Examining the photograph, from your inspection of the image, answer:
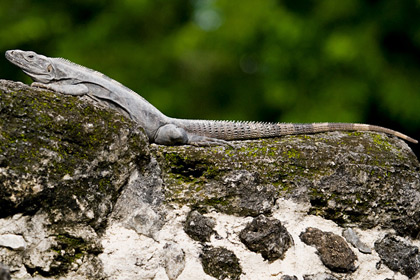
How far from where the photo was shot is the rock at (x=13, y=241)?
120 inches

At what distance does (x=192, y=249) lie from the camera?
11.5 feet

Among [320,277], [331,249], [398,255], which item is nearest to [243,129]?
[331,249]

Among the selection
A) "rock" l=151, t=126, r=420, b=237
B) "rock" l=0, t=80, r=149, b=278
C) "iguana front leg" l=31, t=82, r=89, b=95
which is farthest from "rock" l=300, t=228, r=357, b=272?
"iguana front leg" l=31, t=82, r=89, b=95

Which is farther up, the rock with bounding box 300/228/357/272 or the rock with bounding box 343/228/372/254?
the rock with bounding box 343/228/372/254

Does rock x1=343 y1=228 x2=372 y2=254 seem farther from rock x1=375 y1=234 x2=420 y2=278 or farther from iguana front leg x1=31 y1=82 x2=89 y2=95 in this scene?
iguana front leg x1=31 y1=82 x2=89 y2=95

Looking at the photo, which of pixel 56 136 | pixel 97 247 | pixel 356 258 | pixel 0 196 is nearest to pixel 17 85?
pixel 56 136

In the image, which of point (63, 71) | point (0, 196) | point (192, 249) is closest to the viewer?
point (0, 196)

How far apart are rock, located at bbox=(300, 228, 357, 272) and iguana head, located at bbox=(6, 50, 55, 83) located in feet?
6.21

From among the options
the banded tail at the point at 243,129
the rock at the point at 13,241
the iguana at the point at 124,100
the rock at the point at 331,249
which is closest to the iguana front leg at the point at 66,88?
the iguana at the point at 124,100

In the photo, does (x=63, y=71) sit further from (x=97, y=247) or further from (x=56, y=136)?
(x=97, y=247)

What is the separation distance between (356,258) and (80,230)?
1643mm

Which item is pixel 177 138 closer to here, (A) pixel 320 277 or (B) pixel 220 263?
(B) pixel 220 263

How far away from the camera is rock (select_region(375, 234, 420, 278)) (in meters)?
3.81

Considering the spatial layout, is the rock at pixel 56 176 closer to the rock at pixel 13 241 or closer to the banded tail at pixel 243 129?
the rock at pixel 13 241
